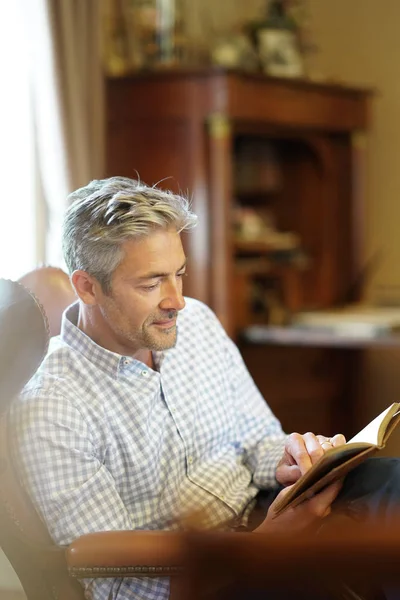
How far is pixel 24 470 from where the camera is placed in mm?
1726

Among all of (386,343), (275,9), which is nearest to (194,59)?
(275,9)

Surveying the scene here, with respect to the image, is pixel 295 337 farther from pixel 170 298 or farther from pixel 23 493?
pixel 23 493

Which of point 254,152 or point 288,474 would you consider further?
point 254,152

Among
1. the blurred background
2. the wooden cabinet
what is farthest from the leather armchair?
the wooden cabinet

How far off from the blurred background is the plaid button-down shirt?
1318 mm

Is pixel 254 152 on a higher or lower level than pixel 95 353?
higher

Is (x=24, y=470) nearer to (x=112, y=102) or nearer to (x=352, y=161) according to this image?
(x=112, y=102)

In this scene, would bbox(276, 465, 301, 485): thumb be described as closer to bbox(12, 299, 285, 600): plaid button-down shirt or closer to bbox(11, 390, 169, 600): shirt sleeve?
bbox(12, 299, 285, 600): plaid button-down shirt

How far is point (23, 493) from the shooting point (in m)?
1.73

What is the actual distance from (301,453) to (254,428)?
0.28 m

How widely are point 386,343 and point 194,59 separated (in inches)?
59.5

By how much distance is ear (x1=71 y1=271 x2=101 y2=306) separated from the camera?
1894mm

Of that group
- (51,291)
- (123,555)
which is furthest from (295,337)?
(123,555)

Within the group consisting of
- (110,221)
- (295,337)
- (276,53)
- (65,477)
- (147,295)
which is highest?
(276,53)
